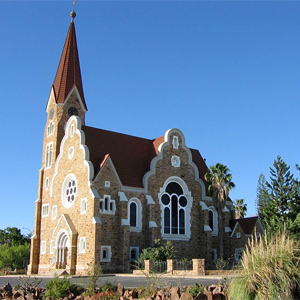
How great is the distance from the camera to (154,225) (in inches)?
1615

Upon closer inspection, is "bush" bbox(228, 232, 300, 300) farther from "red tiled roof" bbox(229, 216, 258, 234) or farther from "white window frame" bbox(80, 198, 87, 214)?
"red tiled roof" bbox(229, 216, 258, 234)

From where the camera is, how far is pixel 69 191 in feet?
140

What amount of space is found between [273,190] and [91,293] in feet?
126

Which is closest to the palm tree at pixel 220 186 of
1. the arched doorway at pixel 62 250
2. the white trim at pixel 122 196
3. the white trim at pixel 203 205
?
the white trim at pixel 203 205

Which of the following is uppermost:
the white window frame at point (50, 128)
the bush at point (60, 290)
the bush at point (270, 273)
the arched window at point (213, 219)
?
the white window frame at point (50, 128)

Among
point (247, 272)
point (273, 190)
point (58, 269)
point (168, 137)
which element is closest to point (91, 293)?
point (247, 272)

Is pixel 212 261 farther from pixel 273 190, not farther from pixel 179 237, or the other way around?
pixel 273 190

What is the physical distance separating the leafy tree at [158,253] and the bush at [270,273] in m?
26.3

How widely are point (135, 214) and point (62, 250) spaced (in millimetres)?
7572

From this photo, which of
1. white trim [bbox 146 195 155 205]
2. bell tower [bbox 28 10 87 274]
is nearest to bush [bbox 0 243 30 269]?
bell tower [bbox 28 10 87 274]

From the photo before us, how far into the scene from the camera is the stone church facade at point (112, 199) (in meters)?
38.9

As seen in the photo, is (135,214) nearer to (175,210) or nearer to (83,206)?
(175,210)

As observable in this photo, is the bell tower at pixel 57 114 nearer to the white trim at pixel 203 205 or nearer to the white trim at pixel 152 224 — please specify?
the white trim at pixel 152 224

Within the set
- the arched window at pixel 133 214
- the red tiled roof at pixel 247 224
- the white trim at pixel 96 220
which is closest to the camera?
the white trim at pixel 96 220
